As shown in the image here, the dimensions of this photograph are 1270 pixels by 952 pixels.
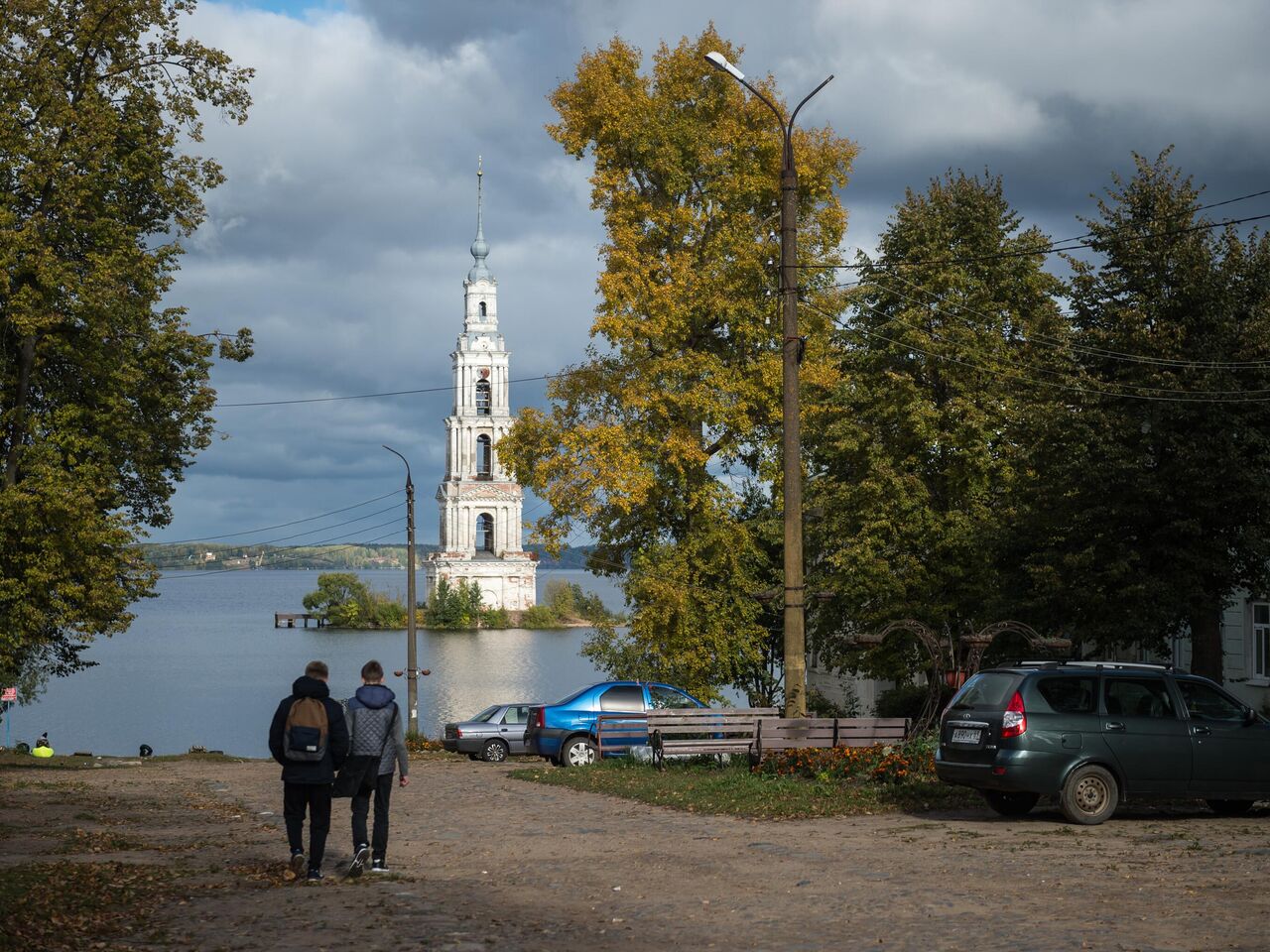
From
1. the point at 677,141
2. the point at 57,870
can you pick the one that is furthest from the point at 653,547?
the point at 57,870

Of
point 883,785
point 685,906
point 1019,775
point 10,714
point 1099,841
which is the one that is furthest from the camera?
point 10,714

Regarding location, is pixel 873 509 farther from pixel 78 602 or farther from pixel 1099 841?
pixel 1099 841

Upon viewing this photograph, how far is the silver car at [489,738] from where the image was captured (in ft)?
116

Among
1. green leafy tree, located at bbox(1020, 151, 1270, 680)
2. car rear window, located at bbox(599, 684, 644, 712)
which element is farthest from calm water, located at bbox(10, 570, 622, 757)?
green leafy tree, located at bbox(1020, 151, 1270, 680)

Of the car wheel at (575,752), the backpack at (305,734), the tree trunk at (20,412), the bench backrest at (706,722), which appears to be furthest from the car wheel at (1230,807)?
the tree trunk at (20,412)

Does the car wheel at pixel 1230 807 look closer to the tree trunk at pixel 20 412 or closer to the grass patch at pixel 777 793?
the grass patch at pixel 777 793

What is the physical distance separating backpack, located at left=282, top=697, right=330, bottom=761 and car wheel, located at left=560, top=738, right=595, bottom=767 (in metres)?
16.1

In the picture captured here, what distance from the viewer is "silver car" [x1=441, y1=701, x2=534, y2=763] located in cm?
3528

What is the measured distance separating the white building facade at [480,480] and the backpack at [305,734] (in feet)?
431

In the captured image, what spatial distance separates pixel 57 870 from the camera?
472 inches

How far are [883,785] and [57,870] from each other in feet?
31.9

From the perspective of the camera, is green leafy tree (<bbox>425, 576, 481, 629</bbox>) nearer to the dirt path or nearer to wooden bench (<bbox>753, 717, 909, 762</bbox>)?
wooden bench (<bbox>753, 717, 909, 762</bbox>)

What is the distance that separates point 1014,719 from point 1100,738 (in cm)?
94

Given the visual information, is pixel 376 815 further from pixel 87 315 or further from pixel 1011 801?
pixel 87 315
